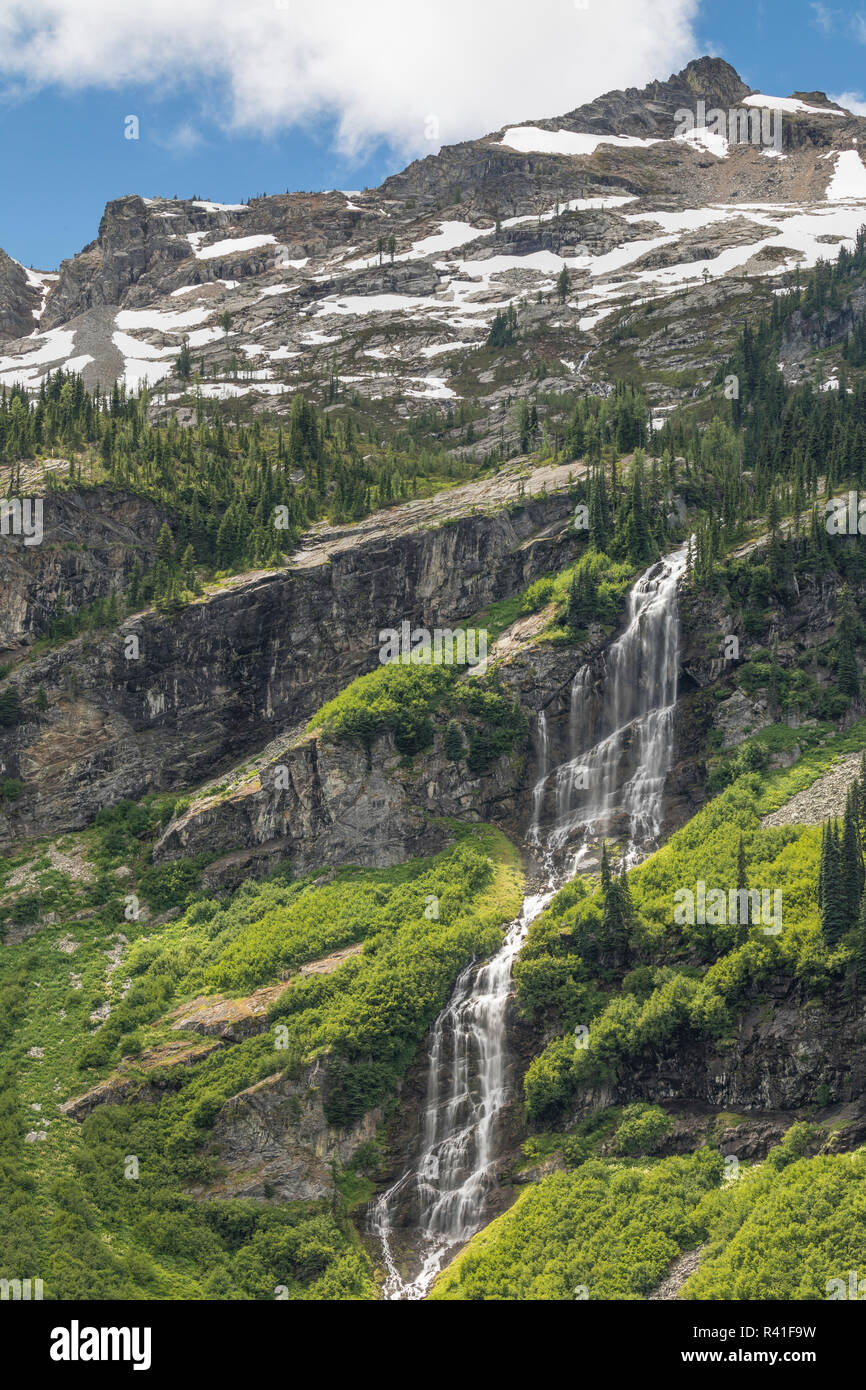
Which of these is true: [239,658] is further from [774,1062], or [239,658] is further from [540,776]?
[774,1062]

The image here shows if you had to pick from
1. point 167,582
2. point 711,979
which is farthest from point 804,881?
point 167,582

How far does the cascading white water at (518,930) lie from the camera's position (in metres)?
71.2

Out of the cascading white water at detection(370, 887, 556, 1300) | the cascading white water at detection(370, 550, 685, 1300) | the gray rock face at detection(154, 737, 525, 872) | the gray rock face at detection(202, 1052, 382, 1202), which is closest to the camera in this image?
the cascading white water at detection(370, 887, 556, 1300)

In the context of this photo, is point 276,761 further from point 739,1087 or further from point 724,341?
point 724,341

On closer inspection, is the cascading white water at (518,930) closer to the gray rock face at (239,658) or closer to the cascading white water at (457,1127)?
the cascading white water at (457,1127)

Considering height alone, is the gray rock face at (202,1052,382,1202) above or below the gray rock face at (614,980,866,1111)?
below

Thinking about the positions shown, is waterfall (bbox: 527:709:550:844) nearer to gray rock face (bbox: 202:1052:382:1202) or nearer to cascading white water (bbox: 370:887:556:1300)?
cascading white water (bbox: 370:887:556:1300)

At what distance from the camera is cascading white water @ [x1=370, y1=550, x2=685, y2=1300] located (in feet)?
234

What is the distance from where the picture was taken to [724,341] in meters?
198

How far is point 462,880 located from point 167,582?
51096 mm

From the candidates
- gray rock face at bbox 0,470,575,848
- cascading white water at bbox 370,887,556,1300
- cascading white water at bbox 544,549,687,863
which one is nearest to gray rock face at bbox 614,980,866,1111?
cascading white water at bbox 370,887,556,1300

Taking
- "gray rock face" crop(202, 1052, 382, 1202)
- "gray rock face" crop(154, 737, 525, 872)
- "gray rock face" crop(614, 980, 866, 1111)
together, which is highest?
"gray rock face" crop(154, 737, 525, 872)

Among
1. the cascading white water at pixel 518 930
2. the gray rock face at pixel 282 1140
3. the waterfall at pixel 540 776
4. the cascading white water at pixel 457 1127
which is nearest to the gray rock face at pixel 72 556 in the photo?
the waterfall at pixel 540 776

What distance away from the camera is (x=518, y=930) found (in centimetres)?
8481
